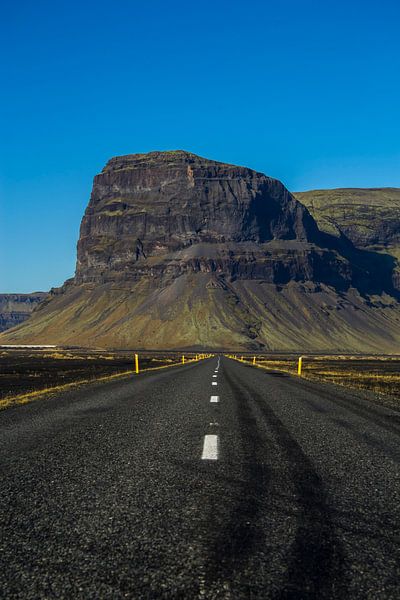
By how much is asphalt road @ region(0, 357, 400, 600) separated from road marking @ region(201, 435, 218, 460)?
0.03m

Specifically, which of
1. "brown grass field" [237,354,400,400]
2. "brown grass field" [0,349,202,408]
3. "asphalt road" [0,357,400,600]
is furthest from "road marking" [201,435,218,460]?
"brown grass field" [237,354,400,400]

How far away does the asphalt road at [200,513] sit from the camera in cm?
337

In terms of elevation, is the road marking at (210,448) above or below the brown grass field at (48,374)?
above

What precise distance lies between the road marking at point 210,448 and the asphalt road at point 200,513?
0.09 feet

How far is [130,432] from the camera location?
380 inches

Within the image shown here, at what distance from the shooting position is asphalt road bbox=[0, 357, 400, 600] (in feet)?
11.0

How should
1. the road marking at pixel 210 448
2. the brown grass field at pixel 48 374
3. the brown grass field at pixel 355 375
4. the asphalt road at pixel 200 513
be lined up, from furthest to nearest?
the brown grass field at pixel 355 375, the brown grass field at pixel 48 374, the road marking at pixel 210 448, the asphalt road at pixel 200 513

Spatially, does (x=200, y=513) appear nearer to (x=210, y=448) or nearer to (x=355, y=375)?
(x=210, y=448)

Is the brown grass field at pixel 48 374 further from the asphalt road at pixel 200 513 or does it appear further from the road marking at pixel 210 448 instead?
the asphalt road at pixel 200 513

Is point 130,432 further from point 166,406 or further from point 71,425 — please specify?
point 166,406

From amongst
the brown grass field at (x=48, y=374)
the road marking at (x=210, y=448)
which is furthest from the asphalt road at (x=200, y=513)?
the brown grass field at (x=48, y=374)

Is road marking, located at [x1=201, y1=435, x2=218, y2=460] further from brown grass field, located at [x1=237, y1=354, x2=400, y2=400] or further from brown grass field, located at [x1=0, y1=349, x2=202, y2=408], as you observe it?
brown grass field, located at [x1=237, y1=354, x2=400, y2=400]

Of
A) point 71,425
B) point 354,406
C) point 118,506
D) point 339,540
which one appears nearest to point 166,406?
point 71,425

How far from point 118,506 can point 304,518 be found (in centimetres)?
174
